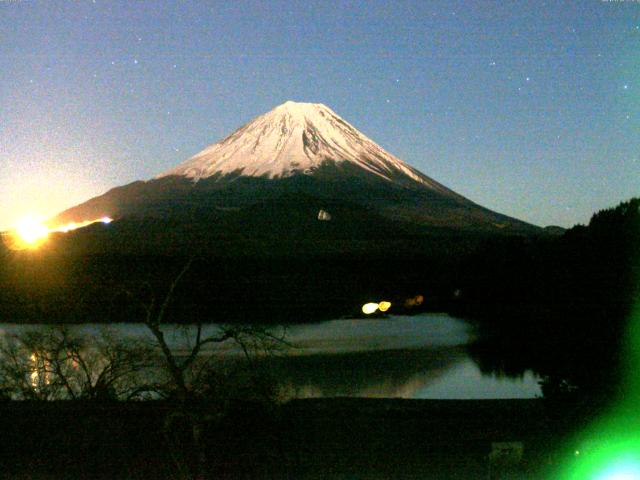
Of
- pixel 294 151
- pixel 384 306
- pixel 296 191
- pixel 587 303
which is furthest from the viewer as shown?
pixel 294 151

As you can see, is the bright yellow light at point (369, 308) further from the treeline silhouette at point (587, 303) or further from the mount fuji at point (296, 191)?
the treeline silhouette at point (587, 303)

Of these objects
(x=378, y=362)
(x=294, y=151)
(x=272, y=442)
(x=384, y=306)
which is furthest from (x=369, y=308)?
(x=294, y=151)

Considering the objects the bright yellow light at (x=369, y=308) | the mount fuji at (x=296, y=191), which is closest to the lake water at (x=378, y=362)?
the bright yellow light at (x=369, y=308)

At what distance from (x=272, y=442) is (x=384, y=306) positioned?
84.7ft

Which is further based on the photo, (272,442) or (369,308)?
(369,308)

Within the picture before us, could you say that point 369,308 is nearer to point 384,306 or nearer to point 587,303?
point 384,306

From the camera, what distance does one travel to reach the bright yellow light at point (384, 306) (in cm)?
3362

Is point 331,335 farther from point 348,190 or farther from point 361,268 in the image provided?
point 348,190

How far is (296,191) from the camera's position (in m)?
60.0

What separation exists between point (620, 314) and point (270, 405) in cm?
383

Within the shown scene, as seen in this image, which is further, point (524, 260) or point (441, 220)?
point (441, 220)

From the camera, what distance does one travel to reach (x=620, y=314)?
7750 millimetres

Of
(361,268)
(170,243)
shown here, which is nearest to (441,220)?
(361,268)

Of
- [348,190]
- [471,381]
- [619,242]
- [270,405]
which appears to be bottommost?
[471,381]
